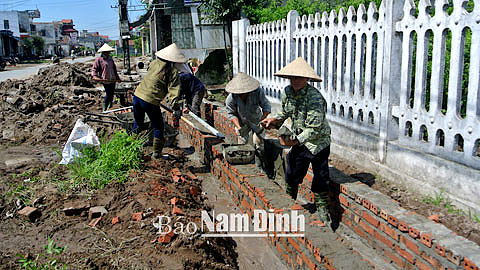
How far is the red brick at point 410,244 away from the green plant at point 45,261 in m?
2.48

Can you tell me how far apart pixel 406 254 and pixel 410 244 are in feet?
0.37

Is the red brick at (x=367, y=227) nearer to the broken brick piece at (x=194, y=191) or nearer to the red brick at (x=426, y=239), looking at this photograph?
the red brick at (x=426, y=239)

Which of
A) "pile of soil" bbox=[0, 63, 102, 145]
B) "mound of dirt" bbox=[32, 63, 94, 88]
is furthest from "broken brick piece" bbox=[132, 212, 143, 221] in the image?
"mound of dirt" bbox=[32, 63, 94, 88]

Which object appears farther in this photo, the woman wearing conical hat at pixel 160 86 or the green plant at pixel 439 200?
the woman wearing conical hat at pixel 160 86

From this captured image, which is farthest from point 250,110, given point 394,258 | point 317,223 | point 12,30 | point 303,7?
point 12,30

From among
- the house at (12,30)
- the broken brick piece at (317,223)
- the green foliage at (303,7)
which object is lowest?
the broken brick piece at (317,223)

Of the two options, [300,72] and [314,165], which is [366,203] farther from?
[300,72]

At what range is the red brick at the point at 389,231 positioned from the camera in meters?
3.24

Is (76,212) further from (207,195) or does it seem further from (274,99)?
(274,99)

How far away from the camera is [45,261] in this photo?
301 cm

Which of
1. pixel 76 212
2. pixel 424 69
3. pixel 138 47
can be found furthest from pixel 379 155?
pixel 138 47

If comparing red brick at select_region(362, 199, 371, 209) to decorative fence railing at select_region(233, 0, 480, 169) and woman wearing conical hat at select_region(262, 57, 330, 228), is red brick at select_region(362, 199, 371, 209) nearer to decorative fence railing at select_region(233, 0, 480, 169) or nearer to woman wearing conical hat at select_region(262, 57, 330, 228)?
woman wearing conical hat at select_region(262, 57, 330, 228)

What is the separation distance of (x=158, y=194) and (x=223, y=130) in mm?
3475

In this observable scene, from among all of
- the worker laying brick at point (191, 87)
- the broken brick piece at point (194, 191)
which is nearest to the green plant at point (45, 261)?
the broken brick piece at point (194, 191)
